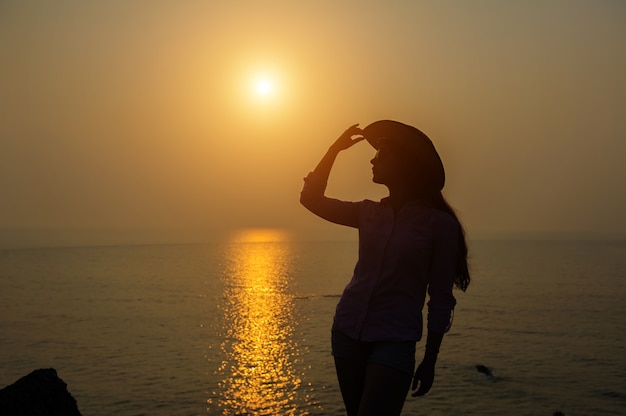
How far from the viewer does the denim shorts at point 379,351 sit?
4.41 meters

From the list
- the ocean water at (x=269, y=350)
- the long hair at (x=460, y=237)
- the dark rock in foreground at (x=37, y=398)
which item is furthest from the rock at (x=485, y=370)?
the long hair at (x=460, y=237)

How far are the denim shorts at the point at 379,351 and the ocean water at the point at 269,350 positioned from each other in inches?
896

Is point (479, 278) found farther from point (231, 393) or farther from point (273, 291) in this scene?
point (231, 393)

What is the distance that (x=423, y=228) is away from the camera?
4.66 meters

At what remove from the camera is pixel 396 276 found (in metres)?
4.63

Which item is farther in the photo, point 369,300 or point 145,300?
Result: point 145,300

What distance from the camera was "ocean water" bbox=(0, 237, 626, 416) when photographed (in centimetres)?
2884

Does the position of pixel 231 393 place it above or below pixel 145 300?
above

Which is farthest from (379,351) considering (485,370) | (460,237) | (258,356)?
(258,356)

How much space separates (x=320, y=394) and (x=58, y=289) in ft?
241

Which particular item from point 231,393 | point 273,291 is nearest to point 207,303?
point 273,291

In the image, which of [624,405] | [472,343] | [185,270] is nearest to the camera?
[624,405]

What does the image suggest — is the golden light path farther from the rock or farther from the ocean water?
the rock

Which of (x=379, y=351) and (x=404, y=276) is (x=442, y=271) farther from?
(x=379, y=351)
